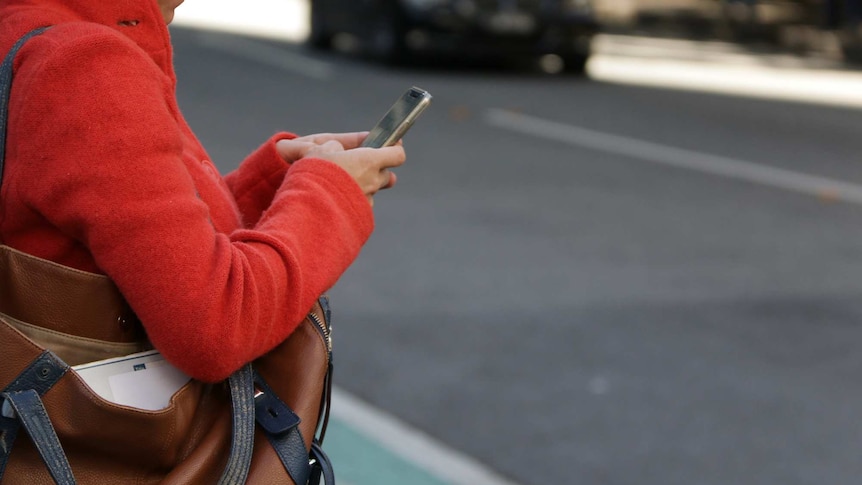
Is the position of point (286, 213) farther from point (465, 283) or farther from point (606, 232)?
point (606, 232)

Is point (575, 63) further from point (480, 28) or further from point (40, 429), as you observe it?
point (40, 429)

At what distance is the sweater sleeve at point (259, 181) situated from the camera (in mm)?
2088

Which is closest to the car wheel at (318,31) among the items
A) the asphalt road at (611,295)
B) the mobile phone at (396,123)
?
the asphalt road at (611,295)

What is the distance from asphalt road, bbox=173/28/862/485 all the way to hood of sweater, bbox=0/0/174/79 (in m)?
2.71

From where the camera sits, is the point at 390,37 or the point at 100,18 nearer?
the point at 100,18

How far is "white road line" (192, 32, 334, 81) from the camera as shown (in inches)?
612

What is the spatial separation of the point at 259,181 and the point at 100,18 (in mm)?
518

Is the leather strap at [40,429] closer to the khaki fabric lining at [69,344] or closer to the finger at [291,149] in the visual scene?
the khaki fabric lining at [69,344]

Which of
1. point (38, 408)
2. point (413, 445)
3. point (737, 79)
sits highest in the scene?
point (38, 408)

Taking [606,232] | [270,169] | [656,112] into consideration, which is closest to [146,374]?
[270,169]

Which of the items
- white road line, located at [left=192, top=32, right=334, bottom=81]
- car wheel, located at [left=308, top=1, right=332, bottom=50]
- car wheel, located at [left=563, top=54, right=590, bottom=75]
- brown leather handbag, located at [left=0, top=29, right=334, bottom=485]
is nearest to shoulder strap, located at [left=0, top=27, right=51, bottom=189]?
brown leather handbag, located at [left=0, top=29, right=334, bottom=485]

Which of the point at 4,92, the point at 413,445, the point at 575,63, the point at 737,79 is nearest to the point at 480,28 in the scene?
the point at 575,63

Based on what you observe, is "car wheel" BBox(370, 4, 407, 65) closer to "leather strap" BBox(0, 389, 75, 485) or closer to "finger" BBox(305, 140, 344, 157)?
"finger" BBox(305, 140, 344, 157)

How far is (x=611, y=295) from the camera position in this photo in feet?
20.5
